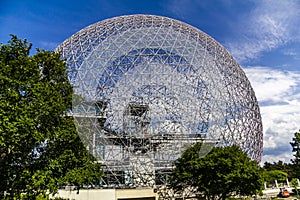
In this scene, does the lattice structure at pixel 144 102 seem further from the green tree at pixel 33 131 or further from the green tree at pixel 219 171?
the green tree at pixel 33 131

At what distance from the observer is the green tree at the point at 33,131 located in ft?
38.2

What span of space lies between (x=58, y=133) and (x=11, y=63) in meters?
4.05

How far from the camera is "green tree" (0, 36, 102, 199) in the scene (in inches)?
459

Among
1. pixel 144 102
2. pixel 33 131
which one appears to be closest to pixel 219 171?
pixel 144 102

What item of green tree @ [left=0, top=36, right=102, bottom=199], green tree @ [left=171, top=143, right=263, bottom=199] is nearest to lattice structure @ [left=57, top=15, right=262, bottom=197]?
green tree @ [left=171, top=143, right=263, bottom=199]

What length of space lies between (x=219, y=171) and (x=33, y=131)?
530 inches

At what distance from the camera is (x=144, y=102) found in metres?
22.7

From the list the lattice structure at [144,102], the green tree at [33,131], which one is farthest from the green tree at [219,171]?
the green tree at [33,131]

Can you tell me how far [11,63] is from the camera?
13.0 meters

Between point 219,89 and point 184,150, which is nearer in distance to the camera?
point 184,150

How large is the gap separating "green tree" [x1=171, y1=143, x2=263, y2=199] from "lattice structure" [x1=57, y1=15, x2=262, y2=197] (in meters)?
1.25

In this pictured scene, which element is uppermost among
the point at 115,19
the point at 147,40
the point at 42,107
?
the point at 115,19

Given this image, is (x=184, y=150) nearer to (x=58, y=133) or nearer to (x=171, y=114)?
(x=171, y=114)

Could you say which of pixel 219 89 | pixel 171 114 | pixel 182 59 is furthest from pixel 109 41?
pixel 219 89
